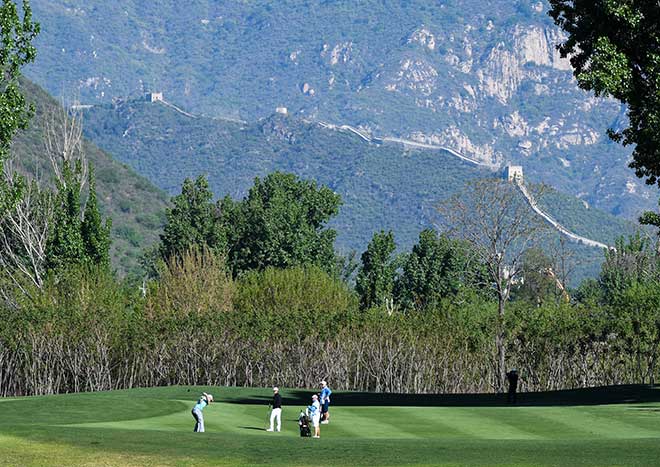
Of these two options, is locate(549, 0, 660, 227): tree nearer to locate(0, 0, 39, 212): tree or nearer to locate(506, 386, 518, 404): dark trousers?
locate(506, 386, 518, 404): dark trousers

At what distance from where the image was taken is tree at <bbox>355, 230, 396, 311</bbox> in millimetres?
102938

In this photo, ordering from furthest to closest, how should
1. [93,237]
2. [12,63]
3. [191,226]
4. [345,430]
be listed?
[191,226], [93,237], [12,63], [345,430]

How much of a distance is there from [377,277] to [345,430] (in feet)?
191

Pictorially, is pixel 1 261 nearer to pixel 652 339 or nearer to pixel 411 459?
pixel 652 339

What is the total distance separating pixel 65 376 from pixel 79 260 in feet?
43.0

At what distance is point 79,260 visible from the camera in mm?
90562

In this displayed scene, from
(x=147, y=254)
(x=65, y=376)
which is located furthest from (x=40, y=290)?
(x=147, y=254)

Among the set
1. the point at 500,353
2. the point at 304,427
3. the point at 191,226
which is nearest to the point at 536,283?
the point at 191,226

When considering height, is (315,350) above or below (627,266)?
below

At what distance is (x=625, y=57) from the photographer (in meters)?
44.1

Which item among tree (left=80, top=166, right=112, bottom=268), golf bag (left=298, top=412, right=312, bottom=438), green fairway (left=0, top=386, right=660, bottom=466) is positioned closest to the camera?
green fairway (left=0, top=386, right=660, bottom=466)

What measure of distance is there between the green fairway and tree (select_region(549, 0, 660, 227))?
363 inches

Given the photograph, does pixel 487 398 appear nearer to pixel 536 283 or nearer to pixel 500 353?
pixel 500 353

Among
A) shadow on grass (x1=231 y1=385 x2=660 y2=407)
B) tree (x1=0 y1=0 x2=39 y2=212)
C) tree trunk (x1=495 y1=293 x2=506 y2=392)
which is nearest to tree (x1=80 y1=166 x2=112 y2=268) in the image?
tree trunk (x1=495 y1=293 x2=506 y2=392)
